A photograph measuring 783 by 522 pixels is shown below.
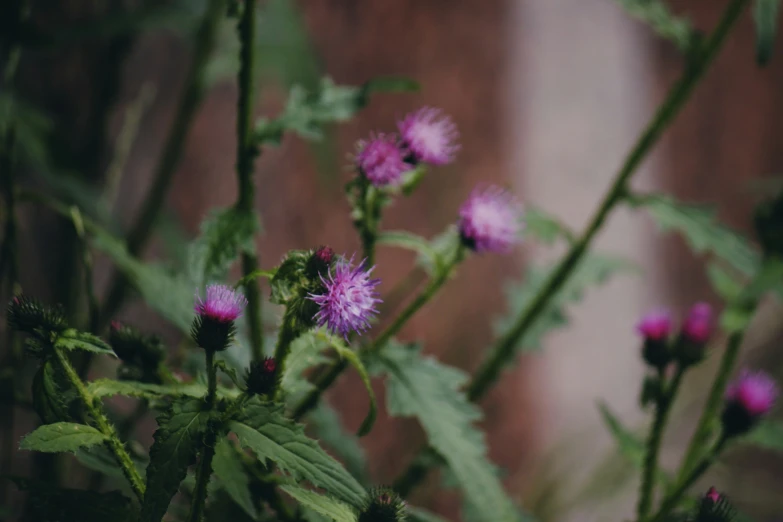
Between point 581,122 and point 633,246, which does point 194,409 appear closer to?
point 581,122

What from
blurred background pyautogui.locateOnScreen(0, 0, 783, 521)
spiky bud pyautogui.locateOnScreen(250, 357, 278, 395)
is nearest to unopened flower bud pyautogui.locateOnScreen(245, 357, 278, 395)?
spiky bud pyautogui.locateOnScreen(250, 357, 278, 395)

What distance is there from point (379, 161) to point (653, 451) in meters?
0.34

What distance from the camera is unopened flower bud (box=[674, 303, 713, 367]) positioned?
59 cm

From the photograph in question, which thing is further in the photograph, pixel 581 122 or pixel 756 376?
pixel 581 122

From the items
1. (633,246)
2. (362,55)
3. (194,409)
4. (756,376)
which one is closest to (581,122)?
(633,246)

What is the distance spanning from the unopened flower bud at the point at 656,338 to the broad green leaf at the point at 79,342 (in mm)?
454

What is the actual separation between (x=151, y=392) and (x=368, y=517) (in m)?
0.14

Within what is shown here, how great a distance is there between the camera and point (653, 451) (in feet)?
1.86

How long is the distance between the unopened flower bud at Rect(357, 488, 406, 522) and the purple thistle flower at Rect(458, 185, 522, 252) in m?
0.18

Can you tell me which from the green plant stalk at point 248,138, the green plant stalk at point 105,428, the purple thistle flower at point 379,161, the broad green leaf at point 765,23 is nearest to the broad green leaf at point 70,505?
the green plant stalk at point 105,428

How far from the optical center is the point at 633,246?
80.1 inches

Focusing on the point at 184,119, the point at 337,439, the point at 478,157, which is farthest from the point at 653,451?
the point at 478,157

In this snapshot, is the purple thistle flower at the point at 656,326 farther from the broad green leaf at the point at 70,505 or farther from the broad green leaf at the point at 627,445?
the broad green leaf at the point at 70,505

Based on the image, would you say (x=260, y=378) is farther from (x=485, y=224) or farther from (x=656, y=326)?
(x=656, y=326)
